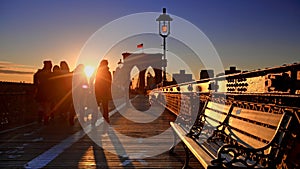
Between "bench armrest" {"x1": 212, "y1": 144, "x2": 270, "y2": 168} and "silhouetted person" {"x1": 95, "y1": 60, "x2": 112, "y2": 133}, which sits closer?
"bench armrest" {"x1": 212, "y1": 144, "x2": 270, "y2": 168}

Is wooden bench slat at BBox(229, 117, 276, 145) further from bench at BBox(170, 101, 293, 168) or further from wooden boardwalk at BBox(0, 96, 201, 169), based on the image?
wooden boardwalk at BBox(0, 96, 201, 169)

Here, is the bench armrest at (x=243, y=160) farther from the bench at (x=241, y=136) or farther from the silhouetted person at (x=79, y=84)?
the silhouetted person at (x=79, y=84)

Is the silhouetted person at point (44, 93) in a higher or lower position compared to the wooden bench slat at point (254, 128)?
higher

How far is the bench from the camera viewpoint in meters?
3.91

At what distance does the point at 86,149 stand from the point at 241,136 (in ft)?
13.4

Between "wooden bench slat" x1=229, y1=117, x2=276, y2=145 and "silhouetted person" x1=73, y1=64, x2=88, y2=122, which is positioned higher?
"silhouetted person" x1=73, y1=64, x2=88, y2=122

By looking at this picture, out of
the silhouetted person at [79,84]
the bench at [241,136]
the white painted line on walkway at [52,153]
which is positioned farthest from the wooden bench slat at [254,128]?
the silhouetted person at [79,84]

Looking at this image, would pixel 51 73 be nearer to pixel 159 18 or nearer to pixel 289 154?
pixel 289 154

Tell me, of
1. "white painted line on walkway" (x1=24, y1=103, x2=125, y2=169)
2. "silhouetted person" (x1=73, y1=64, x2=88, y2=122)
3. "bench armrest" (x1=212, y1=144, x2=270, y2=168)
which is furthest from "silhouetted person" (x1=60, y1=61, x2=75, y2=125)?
"bench armrest" (x1=212, y1=144, x2=270, y2=168)

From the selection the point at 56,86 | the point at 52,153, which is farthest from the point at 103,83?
the point at 52,153

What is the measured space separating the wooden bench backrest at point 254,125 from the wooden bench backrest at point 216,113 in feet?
1.79

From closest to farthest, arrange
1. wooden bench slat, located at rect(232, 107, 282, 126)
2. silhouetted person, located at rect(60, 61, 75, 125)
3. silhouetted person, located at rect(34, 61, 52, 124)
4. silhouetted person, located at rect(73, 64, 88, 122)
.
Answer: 1. wooden bench slat, located at rect(232, 107, 282, 126)
2. silhouetted person, located at rect(73, 64, 88, 122)
3. silhouetted person, located at rect(34, 61, 52, 124)
4. silhouetted person, located at rect(60, 61, 75, 125)

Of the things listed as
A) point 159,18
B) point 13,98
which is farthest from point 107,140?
point 159,18

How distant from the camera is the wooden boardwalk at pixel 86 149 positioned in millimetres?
6983
